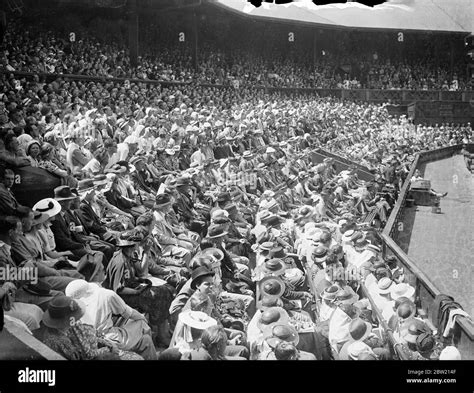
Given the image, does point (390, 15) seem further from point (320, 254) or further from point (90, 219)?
point (90, 219)

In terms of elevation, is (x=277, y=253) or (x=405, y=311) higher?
(x=277, y=253)

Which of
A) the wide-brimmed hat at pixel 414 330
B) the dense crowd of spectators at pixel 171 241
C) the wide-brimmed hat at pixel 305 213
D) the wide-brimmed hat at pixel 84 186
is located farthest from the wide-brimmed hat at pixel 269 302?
the wide-brimmed hat at pixel 305 213

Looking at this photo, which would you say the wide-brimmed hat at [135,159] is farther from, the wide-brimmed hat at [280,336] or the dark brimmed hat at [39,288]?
the wide-brimmed hat at [280,336]

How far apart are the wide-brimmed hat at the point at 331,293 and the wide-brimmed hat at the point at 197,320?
146cm

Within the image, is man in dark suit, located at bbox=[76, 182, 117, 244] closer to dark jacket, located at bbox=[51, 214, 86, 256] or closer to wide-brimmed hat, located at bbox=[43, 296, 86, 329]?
dark jacket, located at bbox=[51, 214, 86, 256]

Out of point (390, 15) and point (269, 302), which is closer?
point (269, 302)

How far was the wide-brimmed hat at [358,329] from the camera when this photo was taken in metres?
5.32

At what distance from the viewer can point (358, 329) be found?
5312 millimetres

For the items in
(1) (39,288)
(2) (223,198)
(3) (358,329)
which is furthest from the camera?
(2) (223,198)

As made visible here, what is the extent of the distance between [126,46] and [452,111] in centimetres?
1766

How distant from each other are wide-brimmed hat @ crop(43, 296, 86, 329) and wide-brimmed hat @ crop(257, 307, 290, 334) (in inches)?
60.2

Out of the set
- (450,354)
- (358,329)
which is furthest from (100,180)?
(450,354)

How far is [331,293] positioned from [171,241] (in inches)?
84.2
